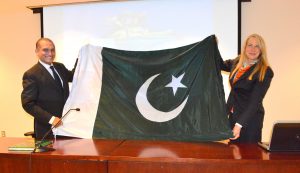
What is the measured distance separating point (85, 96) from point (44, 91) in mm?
378

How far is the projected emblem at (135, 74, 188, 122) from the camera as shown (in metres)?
2.40

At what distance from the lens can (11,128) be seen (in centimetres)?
432

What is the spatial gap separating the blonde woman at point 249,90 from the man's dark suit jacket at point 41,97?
151 centimetres

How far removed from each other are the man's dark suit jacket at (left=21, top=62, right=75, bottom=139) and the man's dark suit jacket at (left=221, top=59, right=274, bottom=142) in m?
1.50

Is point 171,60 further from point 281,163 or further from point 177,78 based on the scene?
point 281,163

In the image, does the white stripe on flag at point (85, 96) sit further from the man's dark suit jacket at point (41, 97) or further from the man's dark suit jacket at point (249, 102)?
the man's dark suit jacket at point (249, 102)

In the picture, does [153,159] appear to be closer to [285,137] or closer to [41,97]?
[285,137]

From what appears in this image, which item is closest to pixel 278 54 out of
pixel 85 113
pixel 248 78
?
pixel 248 78

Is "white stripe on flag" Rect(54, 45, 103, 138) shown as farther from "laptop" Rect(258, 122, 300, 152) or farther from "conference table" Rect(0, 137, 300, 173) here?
"laptop" Rect(258, 122, 300, 152)

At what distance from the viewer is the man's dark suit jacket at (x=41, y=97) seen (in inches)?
101

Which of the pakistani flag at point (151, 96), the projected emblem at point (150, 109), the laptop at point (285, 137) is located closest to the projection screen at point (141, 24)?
the pakistani flag at point (151, 96)

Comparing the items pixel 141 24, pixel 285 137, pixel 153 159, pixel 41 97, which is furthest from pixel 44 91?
pixel 285 137

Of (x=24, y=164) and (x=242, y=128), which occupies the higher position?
(x=242, y=128)

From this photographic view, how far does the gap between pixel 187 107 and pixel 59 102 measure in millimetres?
1149
